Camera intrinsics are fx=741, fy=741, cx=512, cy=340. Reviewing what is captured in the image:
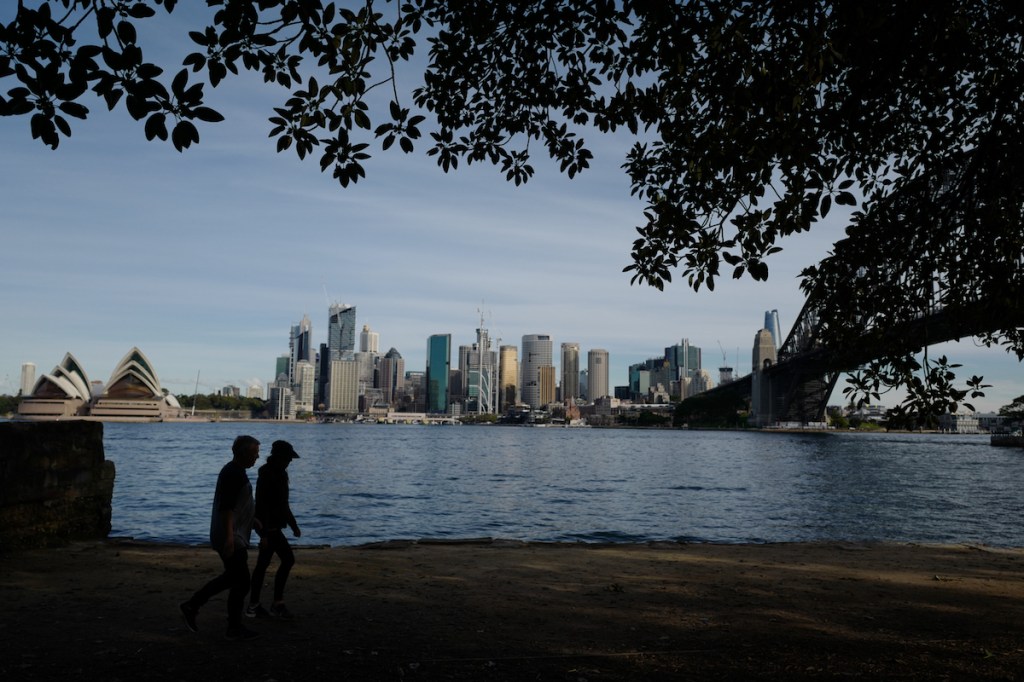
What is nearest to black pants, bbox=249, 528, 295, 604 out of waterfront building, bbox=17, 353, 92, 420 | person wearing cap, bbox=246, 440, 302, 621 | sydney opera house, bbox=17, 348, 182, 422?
person wearing cap, bbox=246, 440, 302, 621

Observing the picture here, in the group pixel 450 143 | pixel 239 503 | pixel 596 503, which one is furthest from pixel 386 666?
pixel 596 503

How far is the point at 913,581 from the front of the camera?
429 inches

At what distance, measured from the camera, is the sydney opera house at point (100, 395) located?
496ft

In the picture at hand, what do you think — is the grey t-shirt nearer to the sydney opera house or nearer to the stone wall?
the stone wall

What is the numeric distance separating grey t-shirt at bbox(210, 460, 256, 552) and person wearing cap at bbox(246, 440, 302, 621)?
691mm

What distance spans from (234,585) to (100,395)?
203m

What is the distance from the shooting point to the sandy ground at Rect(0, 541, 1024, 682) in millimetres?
6355

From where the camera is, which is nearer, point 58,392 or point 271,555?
point 271,555

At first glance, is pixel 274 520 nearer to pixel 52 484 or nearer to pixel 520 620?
pixel 520 620

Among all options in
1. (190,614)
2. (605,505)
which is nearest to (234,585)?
(190,614)

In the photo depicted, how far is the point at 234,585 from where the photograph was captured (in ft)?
22.8

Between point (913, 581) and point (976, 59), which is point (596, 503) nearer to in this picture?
point (913, 581)

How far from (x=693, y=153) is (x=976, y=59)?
3.43m

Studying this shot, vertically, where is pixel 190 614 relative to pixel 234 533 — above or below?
below
